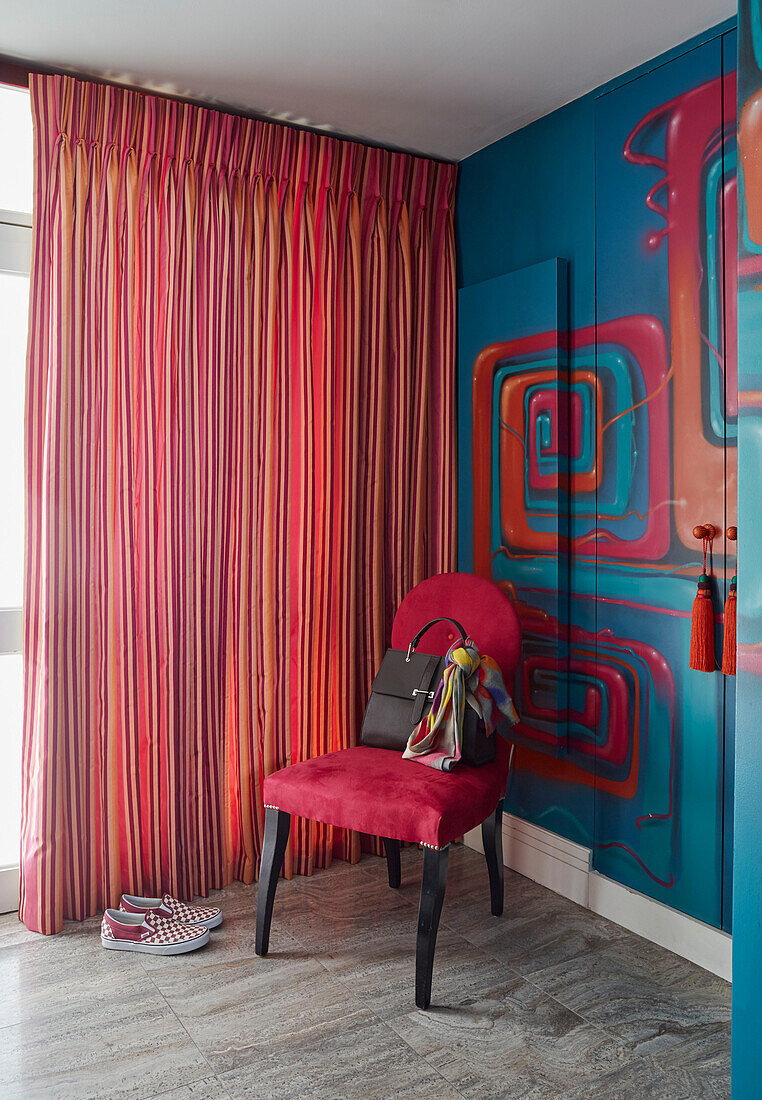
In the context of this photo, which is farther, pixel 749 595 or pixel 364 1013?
pixel 364 1013

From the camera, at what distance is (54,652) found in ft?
8.38

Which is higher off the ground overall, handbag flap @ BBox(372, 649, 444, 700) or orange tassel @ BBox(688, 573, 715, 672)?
orange tassel @ BBox(688, 573, 715, 672)

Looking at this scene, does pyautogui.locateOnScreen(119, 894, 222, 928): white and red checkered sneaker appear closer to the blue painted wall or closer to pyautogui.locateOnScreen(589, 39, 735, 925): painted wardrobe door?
pyautogui.locateOnScreen(589, 39, 735, 925): painted wardrobe door

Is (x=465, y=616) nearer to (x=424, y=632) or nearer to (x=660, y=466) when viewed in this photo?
(x=424, y=632)

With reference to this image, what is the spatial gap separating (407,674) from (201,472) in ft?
2.96

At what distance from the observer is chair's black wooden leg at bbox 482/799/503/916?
265cm

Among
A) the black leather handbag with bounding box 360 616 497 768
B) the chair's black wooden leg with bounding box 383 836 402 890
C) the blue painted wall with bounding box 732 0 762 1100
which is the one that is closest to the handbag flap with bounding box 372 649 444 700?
the black leather handbag with bounding box 360 616 497 768

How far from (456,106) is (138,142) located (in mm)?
1009

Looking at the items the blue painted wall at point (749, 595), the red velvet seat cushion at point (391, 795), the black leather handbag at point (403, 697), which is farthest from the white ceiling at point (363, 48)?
the red velvet seat cushion at point (391, 795)

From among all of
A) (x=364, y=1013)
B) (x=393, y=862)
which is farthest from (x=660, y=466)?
(x=364, y=1013)

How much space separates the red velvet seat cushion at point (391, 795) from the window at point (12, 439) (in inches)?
34.5

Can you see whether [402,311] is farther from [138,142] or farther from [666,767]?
[666,767]

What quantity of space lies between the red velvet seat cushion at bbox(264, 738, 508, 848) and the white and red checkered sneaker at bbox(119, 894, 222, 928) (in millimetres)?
452

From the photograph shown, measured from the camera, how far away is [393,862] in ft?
9.27
